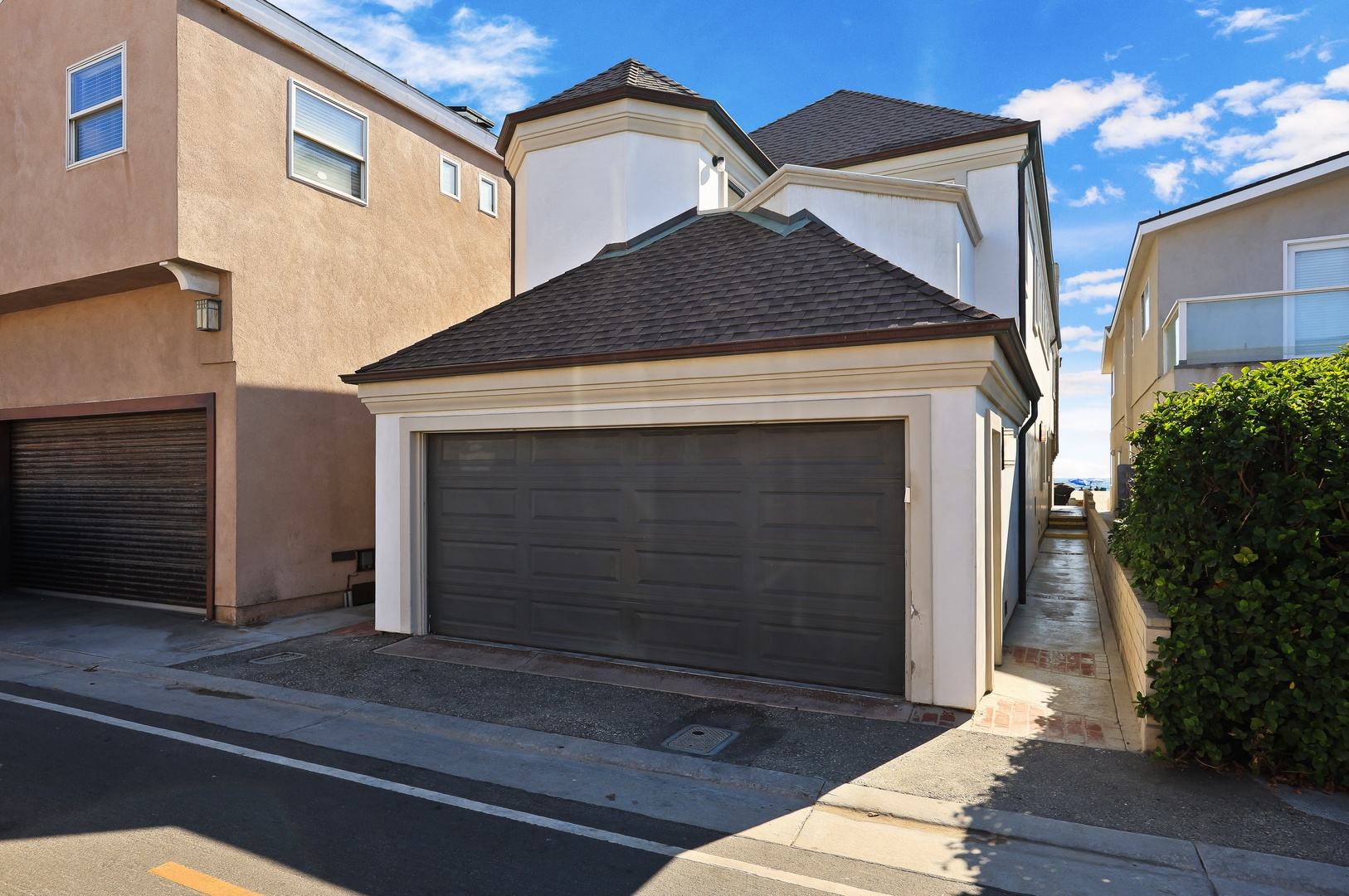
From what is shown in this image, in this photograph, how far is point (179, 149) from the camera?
945 cm

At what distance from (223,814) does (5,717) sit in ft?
11.1

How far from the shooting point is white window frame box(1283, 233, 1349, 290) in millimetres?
11906

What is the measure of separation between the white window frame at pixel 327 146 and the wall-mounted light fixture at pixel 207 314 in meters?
2.15

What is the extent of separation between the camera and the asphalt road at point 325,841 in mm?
3852

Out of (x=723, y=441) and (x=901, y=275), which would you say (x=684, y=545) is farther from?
(x=901, y=275)

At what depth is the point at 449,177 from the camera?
1394 centimetres

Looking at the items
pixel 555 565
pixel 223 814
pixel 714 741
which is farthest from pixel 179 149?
pixel 714 741

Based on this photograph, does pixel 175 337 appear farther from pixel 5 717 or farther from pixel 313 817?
pixel 313 817

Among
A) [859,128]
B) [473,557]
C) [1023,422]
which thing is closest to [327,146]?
[473,557]

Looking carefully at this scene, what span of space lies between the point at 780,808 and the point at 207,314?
926cm

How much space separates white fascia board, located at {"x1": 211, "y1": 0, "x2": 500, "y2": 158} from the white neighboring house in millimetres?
3076

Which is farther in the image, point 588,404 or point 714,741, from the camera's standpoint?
point 588,404

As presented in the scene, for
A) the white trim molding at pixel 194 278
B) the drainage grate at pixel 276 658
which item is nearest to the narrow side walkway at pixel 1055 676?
the drainage grate at pixel 276 658

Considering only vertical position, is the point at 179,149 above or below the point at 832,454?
above
